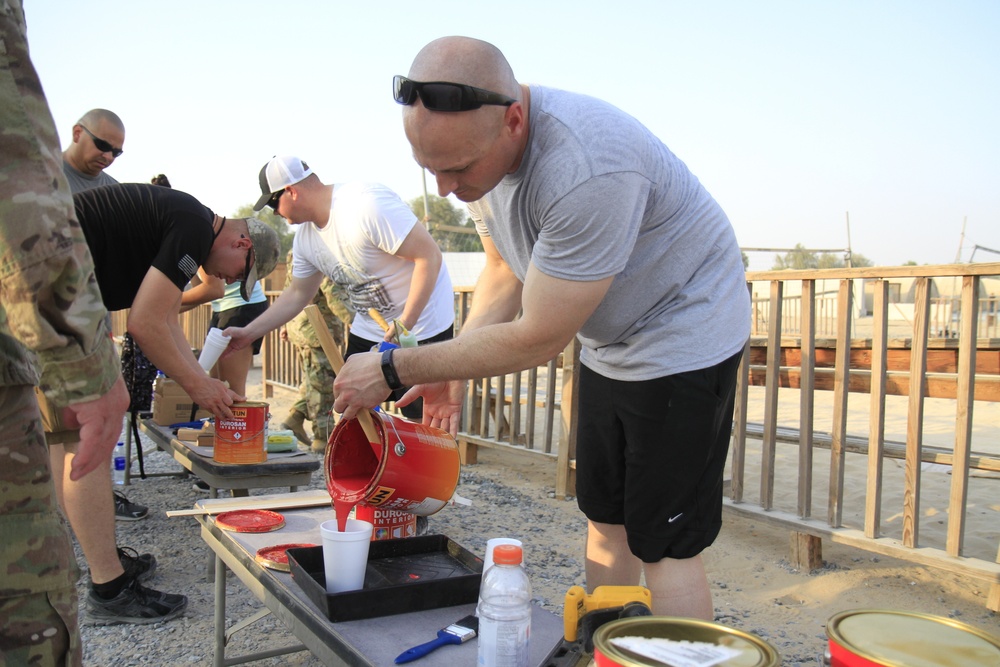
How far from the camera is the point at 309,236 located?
4.60 metres

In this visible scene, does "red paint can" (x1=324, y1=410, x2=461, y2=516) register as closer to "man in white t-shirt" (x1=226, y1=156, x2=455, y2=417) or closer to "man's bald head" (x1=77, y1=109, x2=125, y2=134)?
"man in white t-shirt" (x1=226, y1=156, x2=455, y2=417)

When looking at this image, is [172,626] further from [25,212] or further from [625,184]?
[625,184]

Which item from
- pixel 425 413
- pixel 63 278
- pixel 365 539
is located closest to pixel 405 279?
pixel 425 413

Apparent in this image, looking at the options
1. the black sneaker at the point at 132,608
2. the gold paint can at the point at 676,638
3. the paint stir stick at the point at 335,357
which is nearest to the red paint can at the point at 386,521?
the paint stir stick at the point at 335,357

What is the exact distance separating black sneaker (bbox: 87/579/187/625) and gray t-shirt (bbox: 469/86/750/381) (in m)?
2.27

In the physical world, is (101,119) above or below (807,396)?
above

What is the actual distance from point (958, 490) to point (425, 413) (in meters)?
2.34

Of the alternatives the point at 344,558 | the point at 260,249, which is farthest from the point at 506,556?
the point at 260,249

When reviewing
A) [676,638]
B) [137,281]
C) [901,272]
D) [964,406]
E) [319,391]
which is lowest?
[319,391]

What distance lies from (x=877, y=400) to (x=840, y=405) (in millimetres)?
183

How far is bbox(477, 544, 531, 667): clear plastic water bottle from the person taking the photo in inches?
61.4

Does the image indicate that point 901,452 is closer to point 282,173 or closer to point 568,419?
point 568,419

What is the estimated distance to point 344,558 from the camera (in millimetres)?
1970

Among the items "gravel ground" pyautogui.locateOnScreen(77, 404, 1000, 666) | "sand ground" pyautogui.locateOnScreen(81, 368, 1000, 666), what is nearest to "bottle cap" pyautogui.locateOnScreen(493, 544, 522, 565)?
"sand ground" pyautogui.locateOnScreen(81, 368, 1000, 666)
